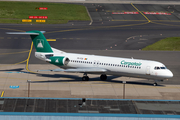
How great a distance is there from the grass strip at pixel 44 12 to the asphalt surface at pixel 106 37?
445 cm

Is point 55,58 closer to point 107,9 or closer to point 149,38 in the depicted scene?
point 149,38

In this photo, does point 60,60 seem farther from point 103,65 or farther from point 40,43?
point 103,65

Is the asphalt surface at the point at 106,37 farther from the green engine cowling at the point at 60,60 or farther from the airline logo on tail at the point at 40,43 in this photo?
the green engine cowling at the point at 60,60

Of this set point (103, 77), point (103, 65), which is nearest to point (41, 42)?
point (103, 65)

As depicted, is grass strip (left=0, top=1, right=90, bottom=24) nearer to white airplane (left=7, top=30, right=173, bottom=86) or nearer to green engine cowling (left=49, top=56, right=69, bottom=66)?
white airplane (left=7, top=30, right=173, bottom=86)

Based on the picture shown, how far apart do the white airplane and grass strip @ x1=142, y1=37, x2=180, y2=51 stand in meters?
26.1

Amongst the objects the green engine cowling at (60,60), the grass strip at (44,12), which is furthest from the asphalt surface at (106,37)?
the green engine cowling at (60,60)

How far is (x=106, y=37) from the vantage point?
82.9m

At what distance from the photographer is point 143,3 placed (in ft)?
417

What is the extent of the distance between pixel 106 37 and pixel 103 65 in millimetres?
32225

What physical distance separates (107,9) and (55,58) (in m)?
64.5

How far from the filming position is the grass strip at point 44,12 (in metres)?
97.7

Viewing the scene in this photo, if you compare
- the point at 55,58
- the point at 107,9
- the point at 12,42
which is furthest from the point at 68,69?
the point at 107,9

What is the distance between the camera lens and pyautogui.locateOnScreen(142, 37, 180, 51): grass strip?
75.9 m
